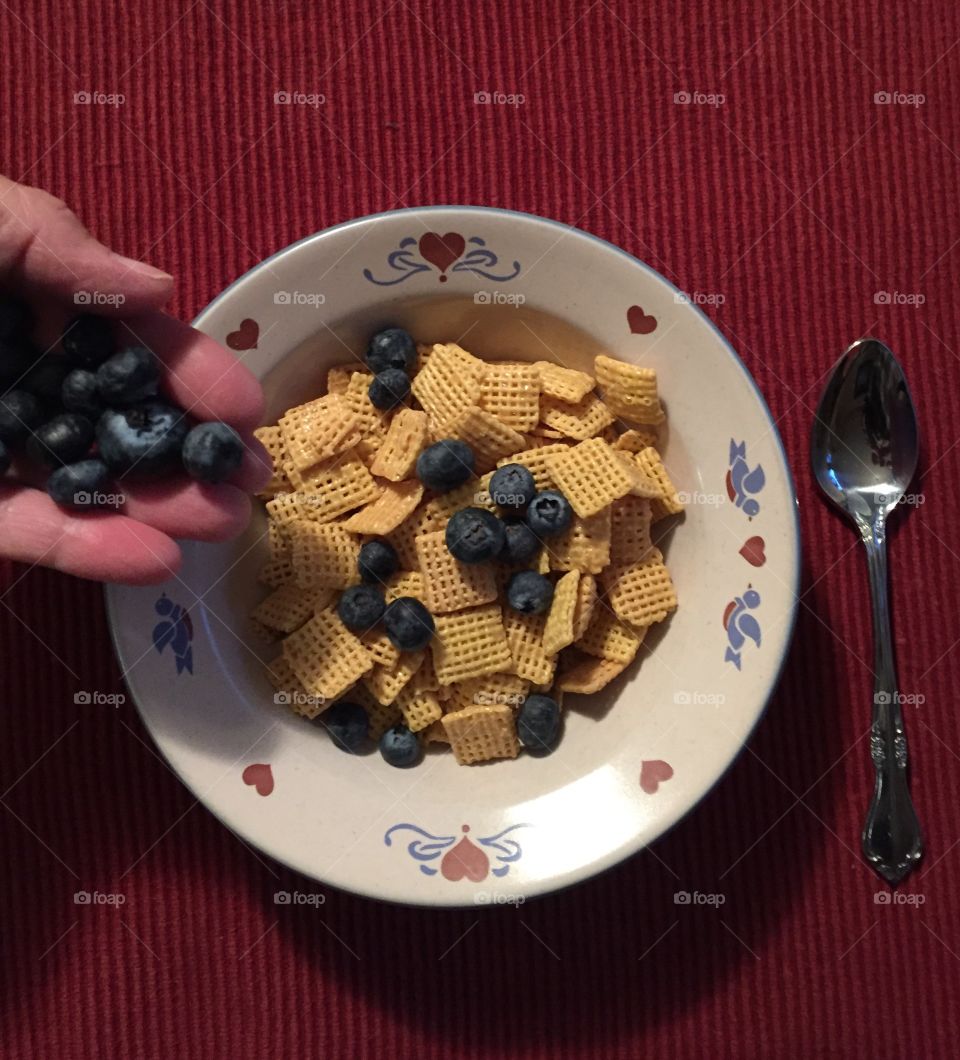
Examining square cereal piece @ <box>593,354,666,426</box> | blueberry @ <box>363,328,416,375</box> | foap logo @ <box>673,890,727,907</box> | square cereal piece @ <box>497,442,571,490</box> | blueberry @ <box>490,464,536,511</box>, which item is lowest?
foap logo @ <box>673,890,727,907</box>

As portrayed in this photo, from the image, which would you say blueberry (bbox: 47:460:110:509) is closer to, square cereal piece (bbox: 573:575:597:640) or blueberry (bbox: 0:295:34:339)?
blueberry (bbox: 0:295:34:339)

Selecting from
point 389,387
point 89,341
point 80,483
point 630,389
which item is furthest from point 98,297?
point 630,389

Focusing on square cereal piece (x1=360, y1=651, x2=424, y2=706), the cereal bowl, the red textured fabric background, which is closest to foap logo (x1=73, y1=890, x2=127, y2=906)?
the red textured fabric background

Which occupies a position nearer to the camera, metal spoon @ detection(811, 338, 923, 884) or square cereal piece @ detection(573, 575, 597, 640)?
square cereal piece @ detection(573, 575, 597, 640)

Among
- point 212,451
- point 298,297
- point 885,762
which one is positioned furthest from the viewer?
point 885,762

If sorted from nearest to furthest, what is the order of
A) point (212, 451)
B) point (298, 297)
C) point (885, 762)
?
point (212, 451) → point (298, 297) → point (885, 762)

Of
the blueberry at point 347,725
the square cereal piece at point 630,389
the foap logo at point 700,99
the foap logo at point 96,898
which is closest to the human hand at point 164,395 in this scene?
the blueberry at point 347,725

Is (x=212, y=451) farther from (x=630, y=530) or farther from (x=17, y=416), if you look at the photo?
(x=630, y=530)
